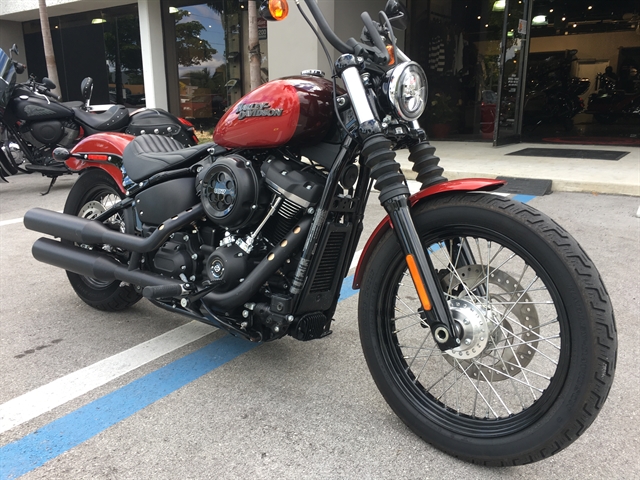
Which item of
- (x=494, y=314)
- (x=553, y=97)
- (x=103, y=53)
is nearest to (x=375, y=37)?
(x=494, y=314)

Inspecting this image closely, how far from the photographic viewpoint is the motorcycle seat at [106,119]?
780 centimetres

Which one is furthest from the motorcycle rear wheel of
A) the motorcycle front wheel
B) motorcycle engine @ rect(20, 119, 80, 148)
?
motorcycle engine @ rect(20, 119, 80, 148)

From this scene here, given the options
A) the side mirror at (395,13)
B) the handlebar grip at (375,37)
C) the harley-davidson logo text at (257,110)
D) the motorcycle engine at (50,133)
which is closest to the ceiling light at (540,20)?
the motorcycle engine at (50,133)

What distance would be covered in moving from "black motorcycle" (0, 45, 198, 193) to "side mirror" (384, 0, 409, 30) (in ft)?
18.7

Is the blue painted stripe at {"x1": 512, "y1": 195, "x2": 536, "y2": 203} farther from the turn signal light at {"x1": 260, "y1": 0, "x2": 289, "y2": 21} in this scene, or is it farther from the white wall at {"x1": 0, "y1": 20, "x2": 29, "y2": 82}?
the white wall at {"x1": 0, "y1": 20, "x2": 29, "y2": 82}

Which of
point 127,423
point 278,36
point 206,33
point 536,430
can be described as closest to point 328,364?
point 127,423

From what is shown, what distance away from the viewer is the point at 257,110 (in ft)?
7.57

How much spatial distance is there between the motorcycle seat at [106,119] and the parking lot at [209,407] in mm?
4686

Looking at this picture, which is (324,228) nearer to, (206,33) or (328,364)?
(328,364)

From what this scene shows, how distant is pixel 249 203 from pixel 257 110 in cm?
41

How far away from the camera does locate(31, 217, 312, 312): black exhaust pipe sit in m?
2.31

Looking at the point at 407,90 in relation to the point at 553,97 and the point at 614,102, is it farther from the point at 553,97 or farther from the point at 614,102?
the point at 614,102

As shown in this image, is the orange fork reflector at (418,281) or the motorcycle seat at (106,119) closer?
the orange fork reflector at (418,281)

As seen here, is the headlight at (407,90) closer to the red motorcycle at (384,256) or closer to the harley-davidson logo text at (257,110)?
the red motorcycle at (384,256)
